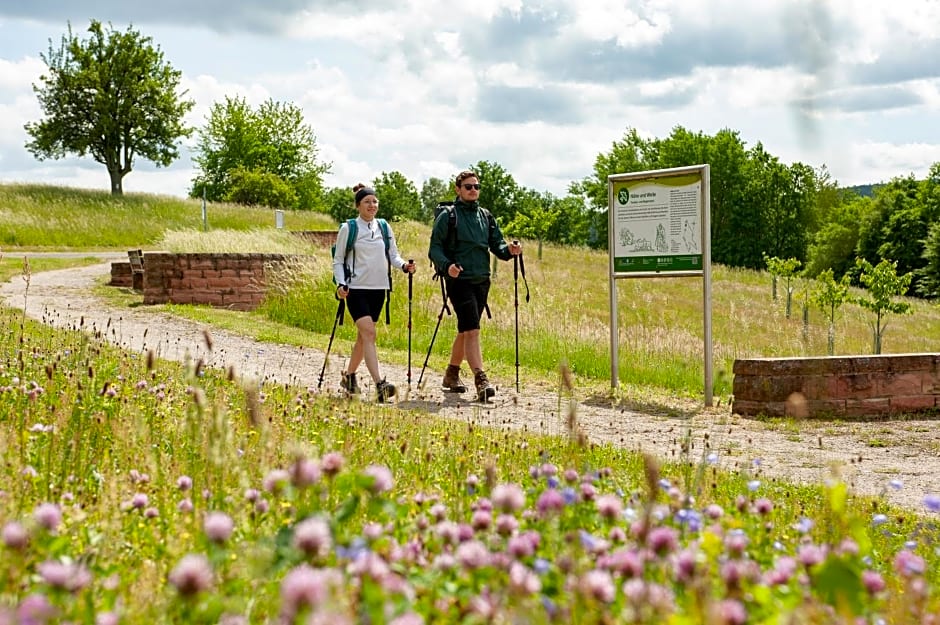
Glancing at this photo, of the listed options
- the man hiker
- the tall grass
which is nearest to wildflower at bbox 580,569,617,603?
the man hiker

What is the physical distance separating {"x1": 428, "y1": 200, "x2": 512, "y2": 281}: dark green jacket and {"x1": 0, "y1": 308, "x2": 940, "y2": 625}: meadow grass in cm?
478

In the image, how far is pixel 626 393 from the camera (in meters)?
12.0

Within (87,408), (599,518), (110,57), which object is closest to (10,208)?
(110,57)

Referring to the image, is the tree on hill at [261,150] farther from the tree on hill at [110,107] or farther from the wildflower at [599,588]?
the wildflower at [599,588]

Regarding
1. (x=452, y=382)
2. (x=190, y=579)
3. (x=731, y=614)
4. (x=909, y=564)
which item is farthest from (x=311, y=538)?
(x=452, y=382)

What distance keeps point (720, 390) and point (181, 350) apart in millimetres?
6427

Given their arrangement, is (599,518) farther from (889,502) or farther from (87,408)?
(889,502)

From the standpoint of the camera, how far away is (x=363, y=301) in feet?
34.0

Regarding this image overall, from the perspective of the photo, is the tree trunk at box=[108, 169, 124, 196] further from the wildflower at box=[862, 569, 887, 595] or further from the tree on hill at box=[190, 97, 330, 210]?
the wildflower at box=[862, 569, 887, 595]

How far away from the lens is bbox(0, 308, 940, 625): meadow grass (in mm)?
2098

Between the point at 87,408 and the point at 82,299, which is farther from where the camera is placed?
the point at 82,299

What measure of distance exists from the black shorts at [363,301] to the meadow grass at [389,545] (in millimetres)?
4349

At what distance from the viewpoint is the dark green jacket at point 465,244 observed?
10641 mm

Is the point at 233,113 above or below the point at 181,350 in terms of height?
above
